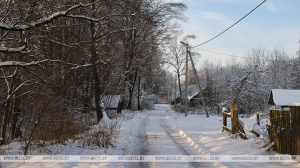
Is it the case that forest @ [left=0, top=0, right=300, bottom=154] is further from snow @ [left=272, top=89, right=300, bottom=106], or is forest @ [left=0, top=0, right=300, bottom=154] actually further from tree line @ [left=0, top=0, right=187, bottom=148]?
snow @ [left=272, top=89, right=300, bottom=106]

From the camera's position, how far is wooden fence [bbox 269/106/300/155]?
4723 millimetres

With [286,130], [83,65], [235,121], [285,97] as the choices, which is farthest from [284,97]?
[83,65]

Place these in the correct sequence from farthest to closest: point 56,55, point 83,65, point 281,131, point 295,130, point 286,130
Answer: point 56,55, point 83,65, point 281,131, point 286,130, point 295,130

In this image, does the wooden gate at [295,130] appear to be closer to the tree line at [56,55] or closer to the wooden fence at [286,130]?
the wooden fence at [286,130]

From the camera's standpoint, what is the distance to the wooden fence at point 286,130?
472 centimetres

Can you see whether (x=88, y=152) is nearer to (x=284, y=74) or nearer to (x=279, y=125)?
(x=279, y=125)

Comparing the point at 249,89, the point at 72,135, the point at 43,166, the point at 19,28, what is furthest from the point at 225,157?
the point at 249,89

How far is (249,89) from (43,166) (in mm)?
27097

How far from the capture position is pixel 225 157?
573 cm

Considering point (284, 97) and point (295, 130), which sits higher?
point (284, 97)

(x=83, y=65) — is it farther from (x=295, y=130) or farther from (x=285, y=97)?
(x=285, y=97)

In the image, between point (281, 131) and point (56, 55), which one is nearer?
point (281, 131)

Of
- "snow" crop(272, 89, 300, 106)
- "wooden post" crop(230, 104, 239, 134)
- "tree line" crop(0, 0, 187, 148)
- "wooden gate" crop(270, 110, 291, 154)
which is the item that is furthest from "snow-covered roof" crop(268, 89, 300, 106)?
"wooden gate" crop(270, 110, 291, 154)

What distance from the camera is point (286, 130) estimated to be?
5.02m
